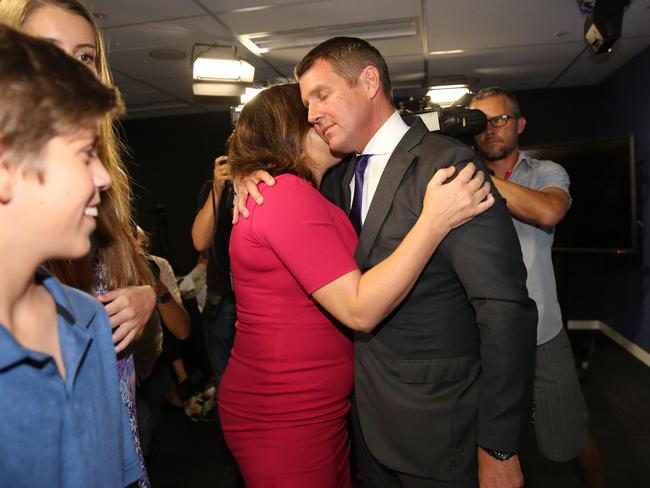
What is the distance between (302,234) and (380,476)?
699 millimetres

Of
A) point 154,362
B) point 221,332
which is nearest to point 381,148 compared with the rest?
point 154,362

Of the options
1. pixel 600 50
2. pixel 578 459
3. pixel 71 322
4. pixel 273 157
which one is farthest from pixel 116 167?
pixel 600 50

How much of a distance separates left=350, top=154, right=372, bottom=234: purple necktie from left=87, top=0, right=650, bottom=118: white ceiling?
6.74ft

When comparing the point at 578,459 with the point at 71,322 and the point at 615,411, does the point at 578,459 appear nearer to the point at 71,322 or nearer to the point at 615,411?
the point at 615,411

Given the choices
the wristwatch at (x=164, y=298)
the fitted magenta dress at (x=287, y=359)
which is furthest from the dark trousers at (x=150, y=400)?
the fitted magenta dress at (x=287, y=359)

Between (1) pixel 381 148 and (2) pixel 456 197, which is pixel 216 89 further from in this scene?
(2) pixel 456 197

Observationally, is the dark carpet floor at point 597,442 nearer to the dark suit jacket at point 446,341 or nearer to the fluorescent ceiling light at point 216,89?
the dark suit jacket at point 446,341

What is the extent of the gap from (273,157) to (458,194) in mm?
515

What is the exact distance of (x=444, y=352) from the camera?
1.19 m

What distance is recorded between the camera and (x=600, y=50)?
293 cm

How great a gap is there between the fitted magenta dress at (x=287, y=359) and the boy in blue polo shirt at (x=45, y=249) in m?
0.54

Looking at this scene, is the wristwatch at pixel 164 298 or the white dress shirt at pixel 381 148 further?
the wristwatch at pixel 164 298

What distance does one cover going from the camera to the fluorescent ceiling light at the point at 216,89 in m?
3.61

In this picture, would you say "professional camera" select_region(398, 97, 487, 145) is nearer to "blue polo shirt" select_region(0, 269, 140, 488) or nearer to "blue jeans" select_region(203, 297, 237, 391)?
"blue polo shirt" select_region(0, 269, 140, 488)
